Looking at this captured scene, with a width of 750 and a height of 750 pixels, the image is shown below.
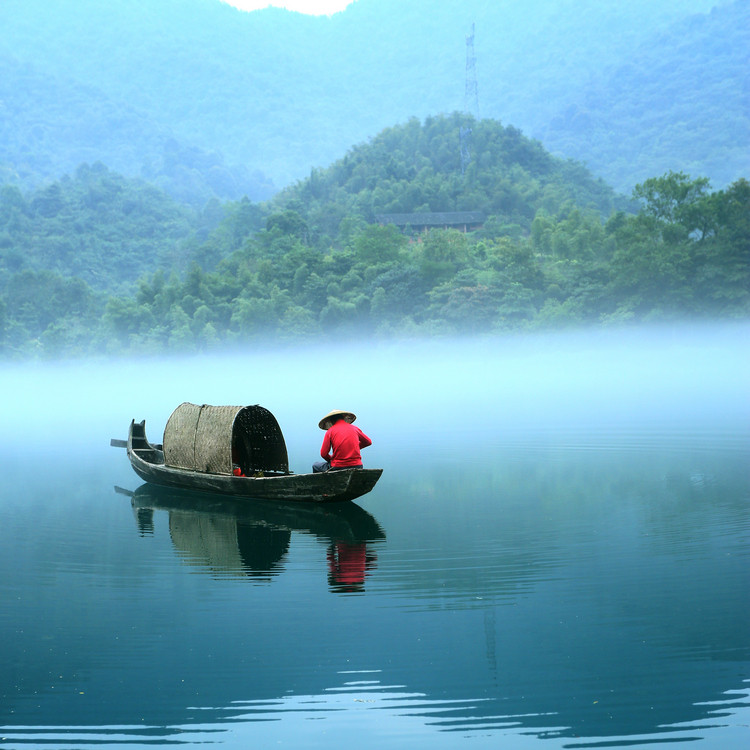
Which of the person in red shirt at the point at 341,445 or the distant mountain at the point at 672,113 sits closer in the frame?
the person in red shirt at the point at 341,445

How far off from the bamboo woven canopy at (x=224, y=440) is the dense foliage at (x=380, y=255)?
43.2 m

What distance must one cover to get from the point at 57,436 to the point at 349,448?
16.6 m

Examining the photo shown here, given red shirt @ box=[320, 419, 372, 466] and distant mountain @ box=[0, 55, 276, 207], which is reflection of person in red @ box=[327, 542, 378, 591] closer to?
red shirt @ box=[320, 419, 372, 466]

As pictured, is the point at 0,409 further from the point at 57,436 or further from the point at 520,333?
the point at 520,333

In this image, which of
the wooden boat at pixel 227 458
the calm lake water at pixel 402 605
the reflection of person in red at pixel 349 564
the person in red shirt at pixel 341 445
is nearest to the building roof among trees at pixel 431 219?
the calm lake water at pixel 402 605

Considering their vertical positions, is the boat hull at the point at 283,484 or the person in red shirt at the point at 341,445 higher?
the person in red shirt at the point at 341,445

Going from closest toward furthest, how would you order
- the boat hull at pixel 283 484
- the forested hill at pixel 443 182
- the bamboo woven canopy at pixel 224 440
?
A: the boat hull at pixel 283 484 < the bamboo woven canopy at pixel 224 440 < the forested hill at pixel 443 182

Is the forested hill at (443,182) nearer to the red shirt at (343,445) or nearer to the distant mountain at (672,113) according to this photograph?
the distant mountain at (672,113)

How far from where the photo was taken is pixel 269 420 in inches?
550

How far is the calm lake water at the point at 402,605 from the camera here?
5.45 meters

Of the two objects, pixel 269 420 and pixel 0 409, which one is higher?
pixel 0 409

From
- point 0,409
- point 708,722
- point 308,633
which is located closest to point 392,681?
point 308,633

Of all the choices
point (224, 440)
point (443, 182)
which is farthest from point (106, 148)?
point (224, 440)

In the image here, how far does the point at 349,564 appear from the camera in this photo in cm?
913
